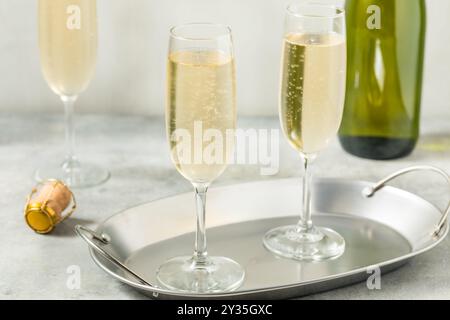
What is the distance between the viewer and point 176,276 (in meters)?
1.21

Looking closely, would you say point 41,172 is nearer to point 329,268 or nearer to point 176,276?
point 176,276

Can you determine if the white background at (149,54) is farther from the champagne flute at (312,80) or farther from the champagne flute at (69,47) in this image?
the champagne flute at (312,80)

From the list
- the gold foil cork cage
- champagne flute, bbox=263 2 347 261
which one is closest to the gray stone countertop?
the gold foil cork cage

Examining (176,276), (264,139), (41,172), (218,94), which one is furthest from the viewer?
(264,139)

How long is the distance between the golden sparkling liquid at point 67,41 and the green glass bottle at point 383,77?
475 millimetres

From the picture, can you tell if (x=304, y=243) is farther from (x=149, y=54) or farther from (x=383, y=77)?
(x=149, y=54)

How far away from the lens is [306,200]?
135cm

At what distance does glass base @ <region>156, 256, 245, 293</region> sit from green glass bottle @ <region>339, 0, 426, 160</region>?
538 mm

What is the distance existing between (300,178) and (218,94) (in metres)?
0.44

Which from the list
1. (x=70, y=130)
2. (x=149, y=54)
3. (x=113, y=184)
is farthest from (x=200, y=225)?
(x=149, y=54)

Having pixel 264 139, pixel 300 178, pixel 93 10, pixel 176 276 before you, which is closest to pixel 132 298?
pixel 176 276

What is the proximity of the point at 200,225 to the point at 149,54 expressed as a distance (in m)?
0.77

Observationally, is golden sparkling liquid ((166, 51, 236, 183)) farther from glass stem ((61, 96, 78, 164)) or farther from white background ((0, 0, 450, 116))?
white background ((0, 0, 450, 116))

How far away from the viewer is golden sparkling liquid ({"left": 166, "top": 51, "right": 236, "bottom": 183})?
1.09 meters
